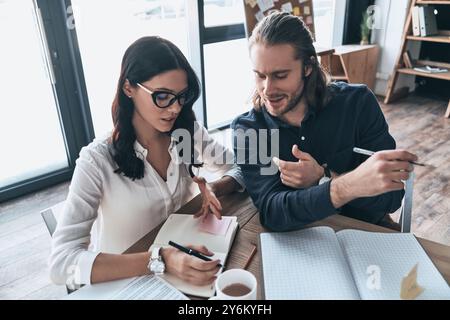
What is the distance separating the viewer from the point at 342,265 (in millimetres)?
868

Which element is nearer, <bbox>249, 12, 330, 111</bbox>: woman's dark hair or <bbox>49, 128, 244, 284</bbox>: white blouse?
<bbox>49, 128, 244, 284</bbox>: white blouse

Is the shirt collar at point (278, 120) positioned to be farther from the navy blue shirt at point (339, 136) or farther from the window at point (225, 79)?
the window at point (225, 79)

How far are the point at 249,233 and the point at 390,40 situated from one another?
4.46m

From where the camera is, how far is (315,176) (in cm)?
112

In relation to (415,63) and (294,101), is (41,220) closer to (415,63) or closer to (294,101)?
(294,101)

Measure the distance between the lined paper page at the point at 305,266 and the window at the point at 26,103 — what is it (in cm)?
215

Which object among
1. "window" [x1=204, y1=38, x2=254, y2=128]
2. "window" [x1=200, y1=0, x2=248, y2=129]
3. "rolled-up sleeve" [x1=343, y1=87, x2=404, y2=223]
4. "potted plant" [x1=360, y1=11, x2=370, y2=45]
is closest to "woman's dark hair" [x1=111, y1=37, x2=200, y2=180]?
"rolled-up sleeve" [x1=343, y1=87, x2=404, y2=223]

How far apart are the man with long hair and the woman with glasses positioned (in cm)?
22

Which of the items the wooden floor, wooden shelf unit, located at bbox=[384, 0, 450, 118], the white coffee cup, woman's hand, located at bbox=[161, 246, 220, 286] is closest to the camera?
the white coffee cup

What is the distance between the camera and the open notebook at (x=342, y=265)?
2.60 feet

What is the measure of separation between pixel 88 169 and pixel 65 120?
177cm

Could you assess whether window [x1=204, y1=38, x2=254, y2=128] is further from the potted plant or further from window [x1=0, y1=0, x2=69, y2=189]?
the potted plant

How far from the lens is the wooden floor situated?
1843mm

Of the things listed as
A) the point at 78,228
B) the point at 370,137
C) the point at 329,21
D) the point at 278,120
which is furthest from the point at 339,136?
the point at 329,21
